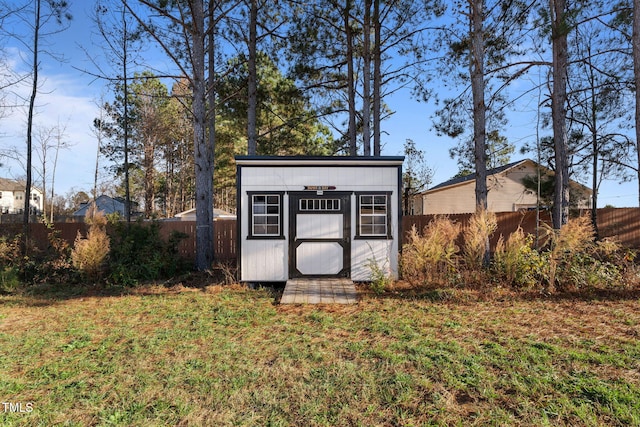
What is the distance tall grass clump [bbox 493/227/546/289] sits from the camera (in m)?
5.87

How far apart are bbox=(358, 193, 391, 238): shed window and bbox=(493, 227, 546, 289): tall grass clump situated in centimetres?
225

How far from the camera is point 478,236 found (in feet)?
20.5

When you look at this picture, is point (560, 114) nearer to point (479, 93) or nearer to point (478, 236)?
point (479, 93)

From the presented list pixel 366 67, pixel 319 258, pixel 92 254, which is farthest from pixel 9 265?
pixel 366 67

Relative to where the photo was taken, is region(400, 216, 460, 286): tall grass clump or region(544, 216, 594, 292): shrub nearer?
region(544, 216, 594, 292): shrub

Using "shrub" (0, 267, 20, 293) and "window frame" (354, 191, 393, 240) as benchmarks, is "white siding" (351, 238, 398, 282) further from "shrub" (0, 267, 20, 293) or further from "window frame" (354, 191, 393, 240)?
"shrub" (0, 267, 20, 293)

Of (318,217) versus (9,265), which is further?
(9,265)

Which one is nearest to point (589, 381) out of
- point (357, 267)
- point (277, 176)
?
point (357, 267)

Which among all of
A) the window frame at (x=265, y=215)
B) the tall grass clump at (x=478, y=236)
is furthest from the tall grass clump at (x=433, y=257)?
the window frame at (x=265, y=215)

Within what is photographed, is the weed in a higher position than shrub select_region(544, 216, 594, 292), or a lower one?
lower

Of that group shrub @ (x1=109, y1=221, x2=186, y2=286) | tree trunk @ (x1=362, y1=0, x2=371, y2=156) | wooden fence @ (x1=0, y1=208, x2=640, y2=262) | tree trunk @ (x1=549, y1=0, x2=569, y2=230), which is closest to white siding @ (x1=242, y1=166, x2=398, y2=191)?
shrub @ (x1=109, y1=221, x2=186, y2=286)

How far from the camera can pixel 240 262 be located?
6.79 m

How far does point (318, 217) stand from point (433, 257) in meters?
2.48

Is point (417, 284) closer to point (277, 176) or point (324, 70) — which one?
point (277, 176)
